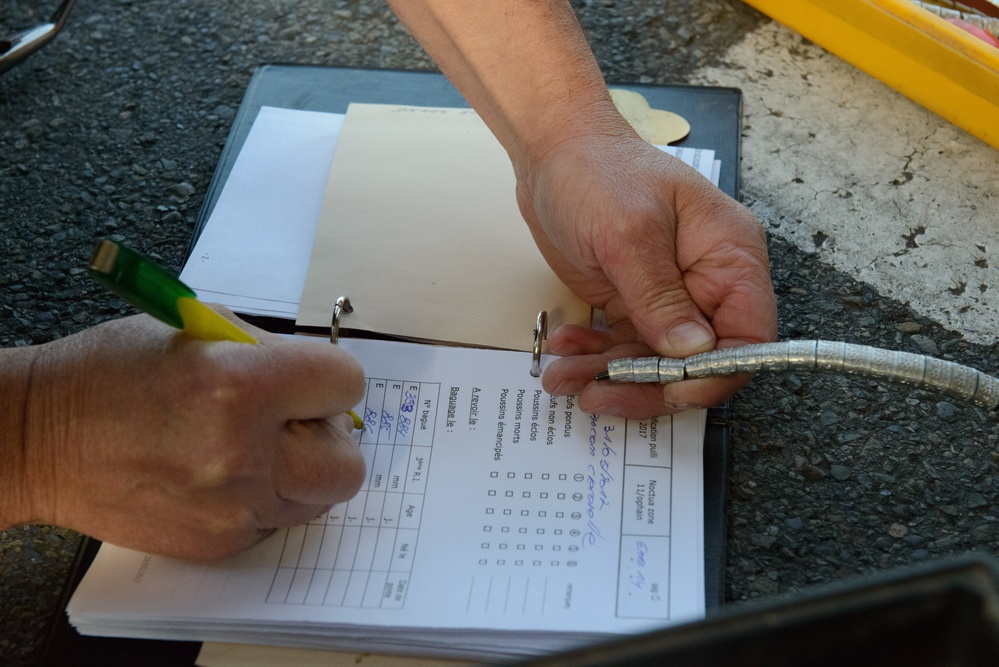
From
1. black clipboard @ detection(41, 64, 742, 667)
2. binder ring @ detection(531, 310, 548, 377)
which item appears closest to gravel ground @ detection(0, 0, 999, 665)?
black clipboard @ detection(41, 64, 742, 667)

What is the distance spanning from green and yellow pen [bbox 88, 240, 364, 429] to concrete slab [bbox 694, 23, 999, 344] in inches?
18.5

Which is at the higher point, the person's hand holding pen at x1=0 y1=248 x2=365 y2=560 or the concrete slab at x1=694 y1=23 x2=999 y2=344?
the person's hand holding pen at x1=0 y1=248 x2=365 y2=560

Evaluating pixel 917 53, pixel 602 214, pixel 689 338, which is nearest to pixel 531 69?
pixel 602 214

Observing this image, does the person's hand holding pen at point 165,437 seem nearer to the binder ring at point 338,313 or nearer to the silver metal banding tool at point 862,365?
the binder ring at point 338,313

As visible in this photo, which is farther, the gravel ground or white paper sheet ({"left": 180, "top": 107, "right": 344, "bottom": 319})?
white paper sheet ({"left": 180, "top": 107, "right": 344, "bottom": 319})

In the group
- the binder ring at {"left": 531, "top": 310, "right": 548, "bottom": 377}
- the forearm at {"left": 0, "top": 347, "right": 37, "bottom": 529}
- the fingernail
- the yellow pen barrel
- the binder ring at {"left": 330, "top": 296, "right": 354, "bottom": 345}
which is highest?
the yellow pen barrel

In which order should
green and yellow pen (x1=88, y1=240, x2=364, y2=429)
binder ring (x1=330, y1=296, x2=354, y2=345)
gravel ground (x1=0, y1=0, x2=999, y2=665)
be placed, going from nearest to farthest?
green and yellow pen (x1=88, y1=240, x2=364, y2=429) < gravel ground (x1=0, y1=0, x2=999, y2=665) < binder ring (x1=330, y1=296, x2=354, y2=345)

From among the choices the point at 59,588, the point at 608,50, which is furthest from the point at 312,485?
the point at 608,50

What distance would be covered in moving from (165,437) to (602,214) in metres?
0.32

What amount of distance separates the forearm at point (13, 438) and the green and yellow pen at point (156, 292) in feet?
0.32

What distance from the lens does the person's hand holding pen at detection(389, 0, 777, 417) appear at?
613 mm

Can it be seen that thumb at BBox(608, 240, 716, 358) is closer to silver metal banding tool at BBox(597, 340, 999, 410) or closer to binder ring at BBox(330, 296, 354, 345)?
silver metal banding tool at BBox(597, 340, 999, 410)

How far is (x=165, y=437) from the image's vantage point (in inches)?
20.4

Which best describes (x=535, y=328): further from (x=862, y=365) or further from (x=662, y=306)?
(x=862, y=365)
